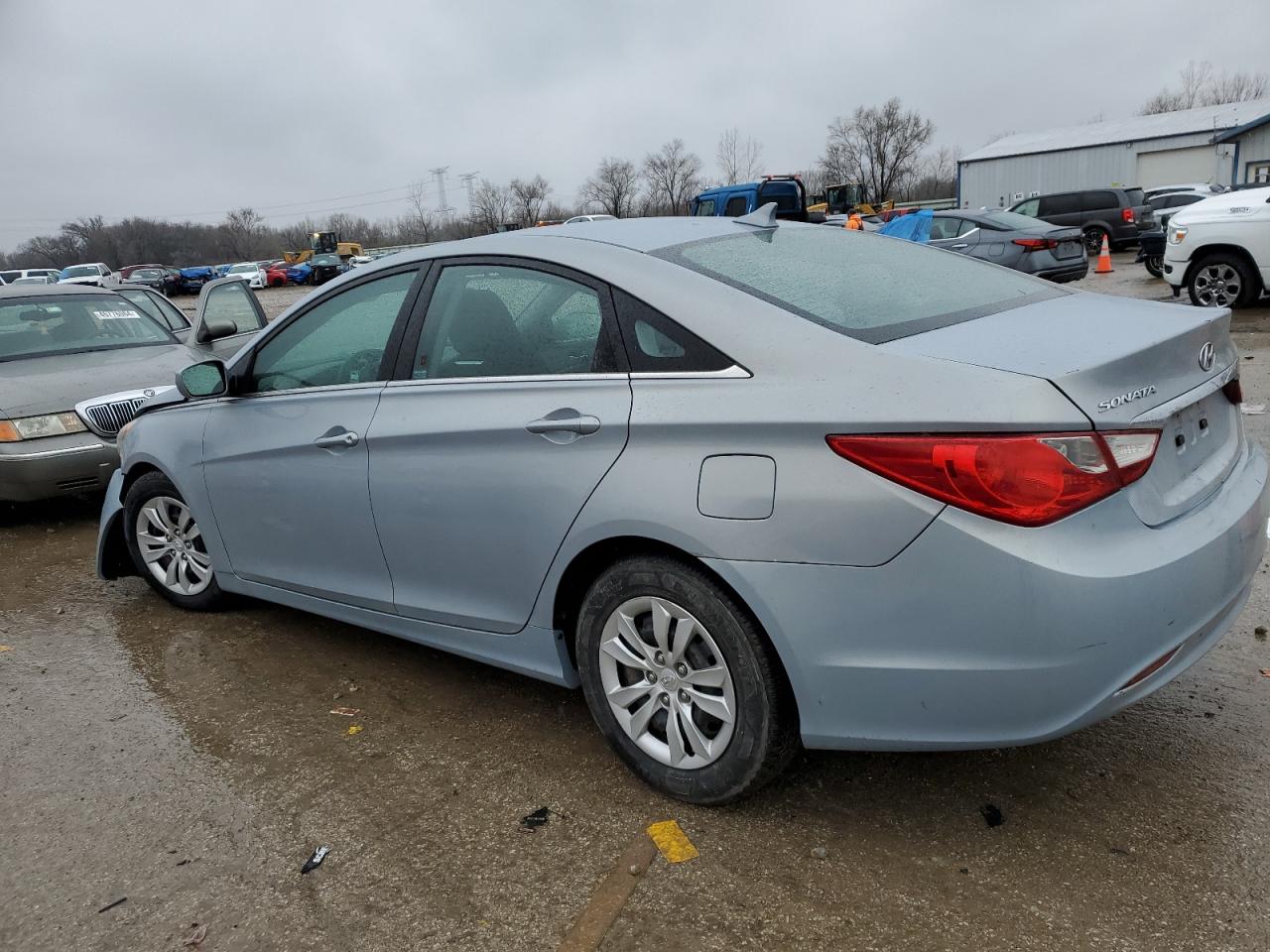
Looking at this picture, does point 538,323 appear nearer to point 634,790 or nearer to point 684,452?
point 684,452

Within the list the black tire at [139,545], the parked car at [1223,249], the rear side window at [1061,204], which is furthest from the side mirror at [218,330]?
the rear side window at [1061,204]

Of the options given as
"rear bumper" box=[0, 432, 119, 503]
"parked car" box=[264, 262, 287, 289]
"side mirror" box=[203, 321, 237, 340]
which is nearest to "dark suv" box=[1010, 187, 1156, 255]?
"side mirror" box=[203, 321, 237, 340]

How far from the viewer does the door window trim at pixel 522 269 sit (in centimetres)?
280

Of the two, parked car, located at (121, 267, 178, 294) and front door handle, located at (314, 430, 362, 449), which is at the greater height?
front door handle, located at (314, 430, 362, 449)

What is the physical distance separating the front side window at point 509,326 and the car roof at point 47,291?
583 centimetres

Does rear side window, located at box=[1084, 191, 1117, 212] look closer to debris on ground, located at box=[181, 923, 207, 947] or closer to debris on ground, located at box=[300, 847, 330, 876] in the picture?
debris on ground, located at box=[300, 847, 330, 876]

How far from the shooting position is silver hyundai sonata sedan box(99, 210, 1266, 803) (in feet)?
7.13

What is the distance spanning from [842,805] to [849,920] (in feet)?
1.62

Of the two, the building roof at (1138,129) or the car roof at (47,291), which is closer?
the car roof at (47,291)

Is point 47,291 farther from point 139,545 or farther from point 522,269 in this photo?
point 522,269

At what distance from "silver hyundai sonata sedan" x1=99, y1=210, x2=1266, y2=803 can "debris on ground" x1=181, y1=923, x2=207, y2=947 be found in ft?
3.64

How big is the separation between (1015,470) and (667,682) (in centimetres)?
110

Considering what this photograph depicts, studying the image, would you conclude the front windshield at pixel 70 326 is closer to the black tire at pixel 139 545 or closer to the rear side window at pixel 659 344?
the black tire at pixel 139 545

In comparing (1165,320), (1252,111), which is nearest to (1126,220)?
(1165,320)
